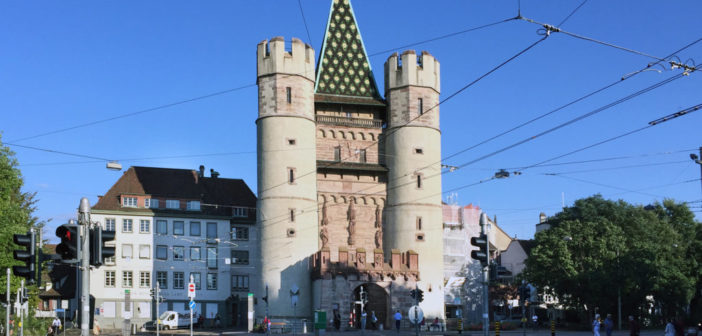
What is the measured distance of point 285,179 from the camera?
60.2 m

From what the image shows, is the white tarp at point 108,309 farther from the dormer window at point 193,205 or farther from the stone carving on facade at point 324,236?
the stone carving on facade at point 324,236

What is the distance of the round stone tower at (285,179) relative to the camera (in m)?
59.5

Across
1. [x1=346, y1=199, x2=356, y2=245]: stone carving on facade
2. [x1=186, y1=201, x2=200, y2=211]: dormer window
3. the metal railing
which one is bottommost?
[x1=346, y1=199, x2=356, y2=245]: stone carving on facade

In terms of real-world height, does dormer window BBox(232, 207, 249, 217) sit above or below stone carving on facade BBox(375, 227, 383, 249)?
above

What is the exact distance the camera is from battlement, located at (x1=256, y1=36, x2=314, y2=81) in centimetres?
6153

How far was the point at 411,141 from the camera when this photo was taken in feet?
208

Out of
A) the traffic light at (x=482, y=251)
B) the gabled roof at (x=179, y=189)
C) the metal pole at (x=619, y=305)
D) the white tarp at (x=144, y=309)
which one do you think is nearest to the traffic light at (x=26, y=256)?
the traffic light at (x=482, y=251)

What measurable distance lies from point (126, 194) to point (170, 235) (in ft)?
16.0

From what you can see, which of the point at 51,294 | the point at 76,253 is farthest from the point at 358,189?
the point at 76,253

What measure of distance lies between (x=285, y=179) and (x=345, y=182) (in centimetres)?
576

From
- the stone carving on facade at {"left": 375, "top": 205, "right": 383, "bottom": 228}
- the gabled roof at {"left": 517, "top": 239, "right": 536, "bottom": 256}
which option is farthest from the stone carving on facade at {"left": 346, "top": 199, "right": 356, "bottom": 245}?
the gabled roof at {"left": 517, "top": 239, "right": 536, "bottom": 256}

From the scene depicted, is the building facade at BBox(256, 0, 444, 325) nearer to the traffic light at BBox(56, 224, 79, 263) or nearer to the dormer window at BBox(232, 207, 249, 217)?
the dormer window at BBox(232, 207, 249, 217)

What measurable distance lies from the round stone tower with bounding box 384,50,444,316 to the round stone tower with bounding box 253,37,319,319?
6.14 m

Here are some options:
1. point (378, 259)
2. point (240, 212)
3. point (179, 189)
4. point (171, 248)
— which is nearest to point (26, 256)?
point (378, 259)
